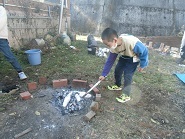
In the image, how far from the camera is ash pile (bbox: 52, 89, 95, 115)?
3291 millimetres

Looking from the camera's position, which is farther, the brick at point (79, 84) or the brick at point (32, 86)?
the brick at point (79, 84)

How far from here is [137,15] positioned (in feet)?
34.9

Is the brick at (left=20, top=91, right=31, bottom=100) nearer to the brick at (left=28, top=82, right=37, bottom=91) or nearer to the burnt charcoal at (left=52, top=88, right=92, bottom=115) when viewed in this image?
the brick at (left=28, top=82, right=37, bottom=91)

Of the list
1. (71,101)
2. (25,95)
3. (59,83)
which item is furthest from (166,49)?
(25,95)

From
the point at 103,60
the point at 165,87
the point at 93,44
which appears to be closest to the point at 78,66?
the point at 103,60

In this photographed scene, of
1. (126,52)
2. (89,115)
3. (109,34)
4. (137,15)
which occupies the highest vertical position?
(137,15)

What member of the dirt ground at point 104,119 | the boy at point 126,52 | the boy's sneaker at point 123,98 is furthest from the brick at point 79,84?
the boy's sneaker at point 123,98

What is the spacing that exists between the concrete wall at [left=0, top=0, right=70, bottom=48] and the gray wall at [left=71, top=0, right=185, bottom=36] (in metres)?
3.65

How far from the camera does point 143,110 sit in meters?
3.59

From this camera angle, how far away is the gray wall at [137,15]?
1040 centimetres

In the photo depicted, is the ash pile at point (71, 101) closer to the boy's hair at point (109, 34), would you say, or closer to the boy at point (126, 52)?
the boy at point (126, 52)

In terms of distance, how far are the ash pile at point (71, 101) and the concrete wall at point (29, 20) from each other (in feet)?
11.9

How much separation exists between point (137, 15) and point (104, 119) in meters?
8.86

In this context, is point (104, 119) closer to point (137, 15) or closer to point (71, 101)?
point (71, 101)
